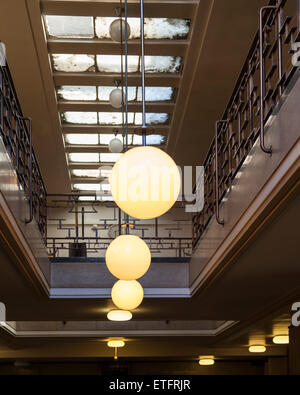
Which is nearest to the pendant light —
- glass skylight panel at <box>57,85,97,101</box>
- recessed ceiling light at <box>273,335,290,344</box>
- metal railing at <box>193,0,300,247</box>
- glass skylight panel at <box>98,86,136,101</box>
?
metal railing at <box>193,0,300,247</box>

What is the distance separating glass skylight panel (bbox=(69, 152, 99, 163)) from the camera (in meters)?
13.6

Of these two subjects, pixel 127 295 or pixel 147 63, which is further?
pixel 147 63

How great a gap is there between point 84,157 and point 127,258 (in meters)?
9.53

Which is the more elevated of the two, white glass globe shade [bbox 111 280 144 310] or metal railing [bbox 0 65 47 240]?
metal railing [bbox 0 65 47 240]

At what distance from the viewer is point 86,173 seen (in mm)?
14695

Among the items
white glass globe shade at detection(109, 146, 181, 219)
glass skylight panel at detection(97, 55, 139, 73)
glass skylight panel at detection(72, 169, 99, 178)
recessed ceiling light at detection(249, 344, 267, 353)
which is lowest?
white glass globe shade at detection(109, 146, 181, 219)

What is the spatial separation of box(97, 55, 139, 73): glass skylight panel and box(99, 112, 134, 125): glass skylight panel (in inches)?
64.6

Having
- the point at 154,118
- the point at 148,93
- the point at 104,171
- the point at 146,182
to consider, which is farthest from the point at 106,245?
the point at 146,182

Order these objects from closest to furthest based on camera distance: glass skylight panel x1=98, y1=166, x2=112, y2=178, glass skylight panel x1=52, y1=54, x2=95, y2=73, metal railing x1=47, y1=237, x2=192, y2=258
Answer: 1. metal railing x1=47, y1=237, x2=192, y2=258
2. glass skylight panel x1=52, y1=54, x2=95, y2=73
3. glass skylight panel x1=98, y1=166, x2=112, y2=178

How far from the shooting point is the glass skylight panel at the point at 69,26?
873 centimetres

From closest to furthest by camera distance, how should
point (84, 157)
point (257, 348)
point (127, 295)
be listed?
1. point (127, 295)
2. point (84, 157)
3. point (257, 348)

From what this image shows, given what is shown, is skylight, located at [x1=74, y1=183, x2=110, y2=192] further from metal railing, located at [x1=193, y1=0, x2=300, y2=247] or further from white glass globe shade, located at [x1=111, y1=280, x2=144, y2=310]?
white glass globe shade, located at [x1=111, y1=280, x2=144, y2=310]

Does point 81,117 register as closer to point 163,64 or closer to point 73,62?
point 73,62
